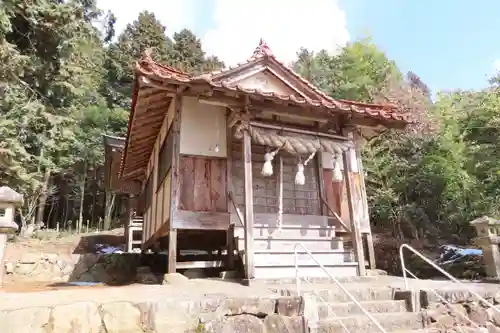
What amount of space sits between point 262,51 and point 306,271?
5.55m

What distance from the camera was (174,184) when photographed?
7.51 meters

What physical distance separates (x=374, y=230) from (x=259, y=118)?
14524mm

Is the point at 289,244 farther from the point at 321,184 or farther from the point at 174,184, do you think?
the point at 174,184

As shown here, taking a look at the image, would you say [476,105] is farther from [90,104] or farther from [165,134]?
[90,104]

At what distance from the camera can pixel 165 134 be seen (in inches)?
379

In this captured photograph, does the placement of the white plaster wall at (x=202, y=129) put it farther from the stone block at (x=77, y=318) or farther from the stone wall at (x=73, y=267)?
the stone wall at (x=73, y=267)

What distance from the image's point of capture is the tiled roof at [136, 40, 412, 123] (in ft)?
22.0

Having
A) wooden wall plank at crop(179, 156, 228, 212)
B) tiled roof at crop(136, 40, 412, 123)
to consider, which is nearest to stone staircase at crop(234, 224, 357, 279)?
wooden wall plank at crop(179, 156, 228, 212)

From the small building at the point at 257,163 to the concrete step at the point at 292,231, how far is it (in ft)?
0.08

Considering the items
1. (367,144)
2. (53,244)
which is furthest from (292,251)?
(53,244)

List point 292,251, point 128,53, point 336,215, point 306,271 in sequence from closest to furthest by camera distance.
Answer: point 306,271, point 292,251, point 336,215, point 128,53

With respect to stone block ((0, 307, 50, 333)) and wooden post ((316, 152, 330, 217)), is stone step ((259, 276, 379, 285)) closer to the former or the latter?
wooden post ((316, 152, 330, 217))

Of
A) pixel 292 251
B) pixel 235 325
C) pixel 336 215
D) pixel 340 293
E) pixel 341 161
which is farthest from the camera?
pixel 341 161

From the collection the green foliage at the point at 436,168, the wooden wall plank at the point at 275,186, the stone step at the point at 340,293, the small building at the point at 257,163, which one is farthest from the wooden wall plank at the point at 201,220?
the green foliage at the point at 436,168
